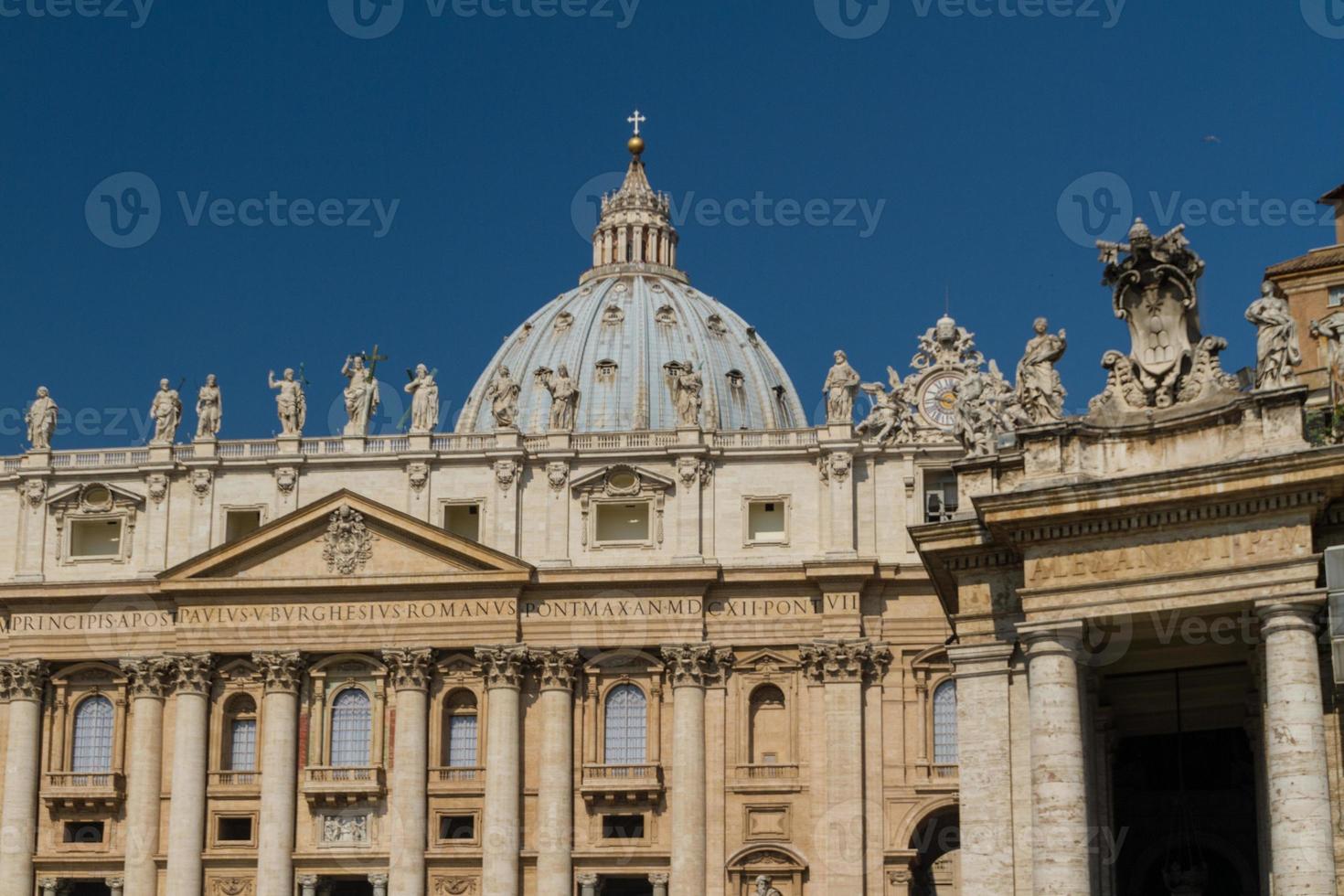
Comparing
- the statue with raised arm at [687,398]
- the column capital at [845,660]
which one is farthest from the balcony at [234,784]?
the column capital at [845,660]

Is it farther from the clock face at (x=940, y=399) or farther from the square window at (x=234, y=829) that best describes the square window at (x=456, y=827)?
the clock face at (x=940, y=399)

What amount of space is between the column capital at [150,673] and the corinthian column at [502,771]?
34.6 ft

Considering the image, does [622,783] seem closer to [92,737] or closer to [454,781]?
[454,781]

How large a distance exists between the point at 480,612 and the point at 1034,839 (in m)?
43.7

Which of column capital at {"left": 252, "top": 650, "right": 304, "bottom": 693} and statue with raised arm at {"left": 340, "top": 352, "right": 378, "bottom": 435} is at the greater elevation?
statue with raised arm at {"left": 340, "top": 352, "right": 378, "bottom": 435}

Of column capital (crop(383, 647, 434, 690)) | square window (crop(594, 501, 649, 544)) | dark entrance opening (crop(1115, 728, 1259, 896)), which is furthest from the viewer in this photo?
square window (crop(594, 501, 649, 544))

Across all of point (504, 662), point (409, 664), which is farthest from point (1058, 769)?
point (409, 664)

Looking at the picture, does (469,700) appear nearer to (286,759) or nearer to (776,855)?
(286,759)

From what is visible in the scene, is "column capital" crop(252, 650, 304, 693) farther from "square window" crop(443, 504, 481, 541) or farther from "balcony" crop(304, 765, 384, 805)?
"square window" crop(443, 504, 481, 541)

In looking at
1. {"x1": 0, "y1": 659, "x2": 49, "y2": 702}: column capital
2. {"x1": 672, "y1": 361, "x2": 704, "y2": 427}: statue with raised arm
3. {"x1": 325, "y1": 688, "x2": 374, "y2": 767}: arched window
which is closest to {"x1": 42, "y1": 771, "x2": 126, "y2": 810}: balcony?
{"x1": 0, "y1": 659, "x2": 49, "y2": 702}: column capital

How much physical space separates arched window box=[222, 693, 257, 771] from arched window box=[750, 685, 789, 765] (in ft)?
54.1

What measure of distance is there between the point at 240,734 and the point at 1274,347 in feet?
167

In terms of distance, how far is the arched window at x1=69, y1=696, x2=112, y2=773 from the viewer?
79125mm

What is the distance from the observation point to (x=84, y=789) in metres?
77.8
